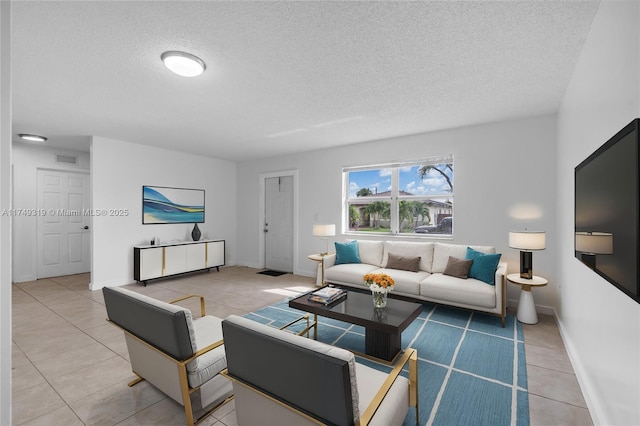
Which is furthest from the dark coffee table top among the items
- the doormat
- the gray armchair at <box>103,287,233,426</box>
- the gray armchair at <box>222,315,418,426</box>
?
the doormat

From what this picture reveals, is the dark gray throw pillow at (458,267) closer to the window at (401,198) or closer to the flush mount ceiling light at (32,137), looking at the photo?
the window at (401,198)

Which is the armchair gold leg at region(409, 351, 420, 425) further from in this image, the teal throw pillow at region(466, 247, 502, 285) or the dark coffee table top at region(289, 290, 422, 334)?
the teal throw pillow at region(466, 247, 502, 285)

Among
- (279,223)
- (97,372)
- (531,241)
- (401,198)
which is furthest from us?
(279,223)

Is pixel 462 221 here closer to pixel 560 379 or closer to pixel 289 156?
pixel 560 379

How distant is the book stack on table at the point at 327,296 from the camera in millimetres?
2745

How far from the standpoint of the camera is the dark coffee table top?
2285mm

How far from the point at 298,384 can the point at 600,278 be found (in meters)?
1.95

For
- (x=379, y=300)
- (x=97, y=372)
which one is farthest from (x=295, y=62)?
(x=97, y=372)

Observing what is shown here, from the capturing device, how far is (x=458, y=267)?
3703 millimetres

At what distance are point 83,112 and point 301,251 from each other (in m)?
4.02

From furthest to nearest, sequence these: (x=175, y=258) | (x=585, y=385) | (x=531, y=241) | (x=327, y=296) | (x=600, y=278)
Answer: (x=175, y=258) < (x=531, y=241) < (x=327, y=296) < (x=585, y=385) < (x=600, y=278)

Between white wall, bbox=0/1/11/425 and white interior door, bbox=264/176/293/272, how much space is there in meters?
5.12

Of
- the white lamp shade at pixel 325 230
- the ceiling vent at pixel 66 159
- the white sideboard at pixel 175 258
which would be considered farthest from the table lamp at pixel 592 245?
the ceiling vent at pixel 66 159

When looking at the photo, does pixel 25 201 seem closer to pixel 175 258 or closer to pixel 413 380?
pixel 175 258
